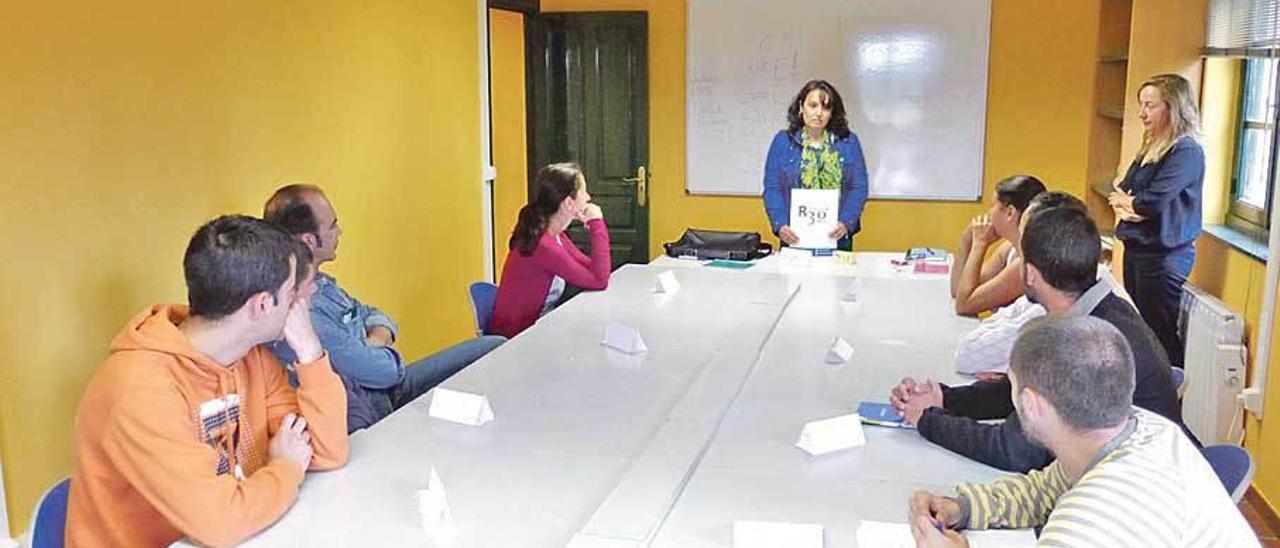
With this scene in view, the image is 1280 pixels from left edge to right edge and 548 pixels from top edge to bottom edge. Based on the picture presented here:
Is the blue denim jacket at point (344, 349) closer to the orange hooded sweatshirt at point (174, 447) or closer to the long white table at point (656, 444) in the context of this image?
the long white table at point (656, 444)

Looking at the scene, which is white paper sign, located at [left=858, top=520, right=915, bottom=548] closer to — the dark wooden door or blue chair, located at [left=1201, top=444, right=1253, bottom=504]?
blue chair, located at [left=1201, top=444, right=1253, bottom=504]

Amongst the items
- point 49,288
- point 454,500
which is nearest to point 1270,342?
point 454,500

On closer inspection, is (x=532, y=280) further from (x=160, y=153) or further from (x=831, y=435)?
(x=831, y=435)

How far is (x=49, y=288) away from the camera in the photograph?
9.07 ft

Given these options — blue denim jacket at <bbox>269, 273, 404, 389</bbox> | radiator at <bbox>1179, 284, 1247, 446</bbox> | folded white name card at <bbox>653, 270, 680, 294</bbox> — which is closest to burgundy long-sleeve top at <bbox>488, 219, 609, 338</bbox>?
folded white name card at <bbox>653, 270, 680, 294</bbox>

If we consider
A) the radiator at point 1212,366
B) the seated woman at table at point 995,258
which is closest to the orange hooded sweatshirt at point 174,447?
the seated woman at table at point 995,258

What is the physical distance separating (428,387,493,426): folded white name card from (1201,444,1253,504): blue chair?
1.45m

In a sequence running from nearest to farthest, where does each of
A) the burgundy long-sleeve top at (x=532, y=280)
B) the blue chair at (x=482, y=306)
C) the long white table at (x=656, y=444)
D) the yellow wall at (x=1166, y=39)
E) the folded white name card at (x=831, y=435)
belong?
the long white table at (x=656, y=444) → the folded white name card at (x=831, y=435) → the burgundy long-sleeve top at (x=532, y=280) → the blue chair at (x=482, y=306) → the yellow wall at (x=1166, y=39)

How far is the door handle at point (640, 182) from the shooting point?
249 inches

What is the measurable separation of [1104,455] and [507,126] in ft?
18.8

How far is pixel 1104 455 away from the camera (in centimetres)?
148

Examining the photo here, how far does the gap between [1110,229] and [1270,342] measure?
82.3 inches

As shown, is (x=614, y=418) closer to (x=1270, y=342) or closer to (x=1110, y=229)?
(x=1270, y=342)

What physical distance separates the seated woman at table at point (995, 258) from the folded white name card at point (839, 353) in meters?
0.66
